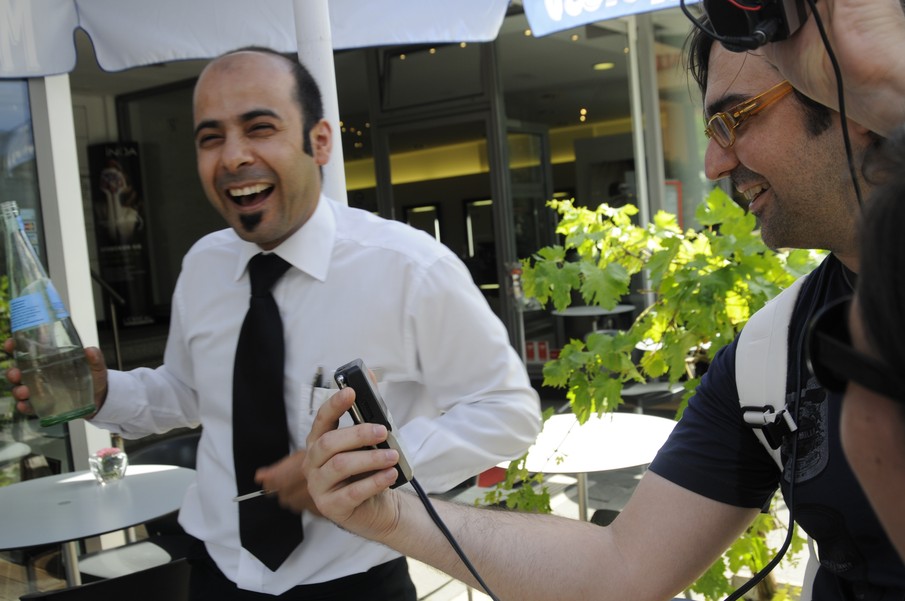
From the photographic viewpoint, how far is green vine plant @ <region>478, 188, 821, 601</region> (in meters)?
2.24

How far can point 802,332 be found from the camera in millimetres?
1100

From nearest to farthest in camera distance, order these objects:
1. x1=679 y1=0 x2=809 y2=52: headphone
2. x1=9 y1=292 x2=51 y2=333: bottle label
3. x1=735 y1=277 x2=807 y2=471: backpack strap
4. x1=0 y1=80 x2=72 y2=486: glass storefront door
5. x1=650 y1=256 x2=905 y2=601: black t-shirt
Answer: x1=679 y1=0 x2=809 y2=52: headphone → x1=650 y1=256 x2=905 y2=601: black t-shirt → x1=735 y1=277 x2=807 y2=471: backpack strap → x1=9 y1=292 x2=51 y2=333: bottle label → x1=0 y1=80 x2=72 y2=486: glass storefront door

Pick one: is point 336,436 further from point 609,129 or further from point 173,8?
point 609,129

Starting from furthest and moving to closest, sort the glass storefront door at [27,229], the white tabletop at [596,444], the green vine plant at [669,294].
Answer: the glass storefront door at [27,229] → the white tabletop at [596,444] → the green vine plant at [669,294]

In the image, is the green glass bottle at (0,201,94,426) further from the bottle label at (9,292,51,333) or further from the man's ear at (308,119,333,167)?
the man's ear at (308,119,333,167)

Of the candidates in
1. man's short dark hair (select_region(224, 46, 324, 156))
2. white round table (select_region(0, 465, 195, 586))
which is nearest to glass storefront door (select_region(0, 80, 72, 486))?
white round table (select_region(0, 465, 195, 586))

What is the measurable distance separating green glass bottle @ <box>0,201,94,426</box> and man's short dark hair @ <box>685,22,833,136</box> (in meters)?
1.62

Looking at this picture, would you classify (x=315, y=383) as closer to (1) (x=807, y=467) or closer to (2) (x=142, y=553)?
(1) (x=807, y=467)

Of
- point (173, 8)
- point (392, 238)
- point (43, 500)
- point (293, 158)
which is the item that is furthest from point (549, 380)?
point (173, 8)

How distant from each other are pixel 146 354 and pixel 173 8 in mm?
6771

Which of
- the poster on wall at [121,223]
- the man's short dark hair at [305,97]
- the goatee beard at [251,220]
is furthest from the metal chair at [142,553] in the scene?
the poster on wall at [121,223]

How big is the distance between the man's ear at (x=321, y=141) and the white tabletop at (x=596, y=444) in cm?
135

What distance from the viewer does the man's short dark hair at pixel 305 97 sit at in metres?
1.94

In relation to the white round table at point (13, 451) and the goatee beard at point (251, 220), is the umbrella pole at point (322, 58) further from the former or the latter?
the white round table at point (13, 451)
